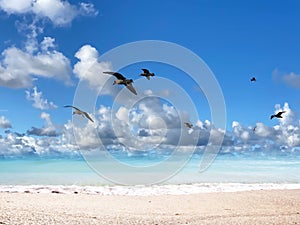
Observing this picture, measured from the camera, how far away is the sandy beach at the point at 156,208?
13055mm

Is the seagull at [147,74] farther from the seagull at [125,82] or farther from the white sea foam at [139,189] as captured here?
the white sea foam at [139,189]

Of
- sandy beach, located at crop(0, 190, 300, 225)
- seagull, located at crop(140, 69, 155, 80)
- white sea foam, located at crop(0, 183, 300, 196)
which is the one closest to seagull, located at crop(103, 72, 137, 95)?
seagull, located at crop(140, 69, 155, 80)

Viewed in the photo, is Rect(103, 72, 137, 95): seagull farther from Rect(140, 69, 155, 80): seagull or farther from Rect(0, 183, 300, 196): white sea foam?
Rect(0, 183, 300, 196): white sea foam

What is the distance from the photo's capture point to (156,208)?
16.8m

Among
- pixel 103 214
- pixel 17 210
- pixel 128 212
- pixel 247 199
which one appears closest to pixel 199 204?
pixel 247 199

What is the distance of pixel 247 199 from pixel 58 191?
369 inches

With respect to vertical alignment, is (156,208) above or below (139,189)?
below

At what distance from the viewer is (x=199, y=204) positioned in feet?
60.2

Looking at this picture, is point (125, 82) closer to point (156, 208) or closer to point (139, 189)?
point (156, 208)

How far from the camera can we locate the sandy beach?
13055 mm

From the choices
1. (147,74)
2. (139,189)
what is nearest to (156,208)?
(147,74)

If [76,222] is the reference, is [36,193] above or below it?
above

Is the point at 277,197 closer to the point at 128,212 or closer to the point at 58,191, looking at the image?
the point at 128,212

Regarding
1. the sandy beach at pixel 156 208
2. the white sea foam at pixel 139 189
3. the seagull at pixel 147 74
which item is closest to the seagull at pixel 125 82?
the seagull at pixel 147 74
